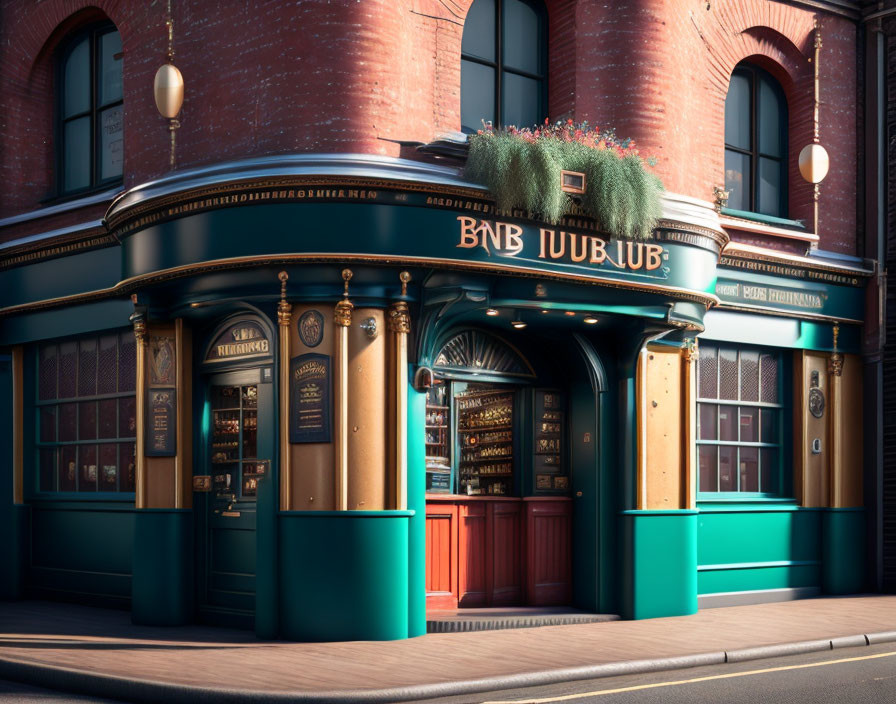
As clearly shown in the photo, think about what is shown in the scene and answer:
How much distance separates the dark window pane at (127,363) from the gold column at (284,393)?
3.14 m

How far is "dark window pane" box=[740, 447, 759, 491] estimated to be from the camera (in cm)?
1571

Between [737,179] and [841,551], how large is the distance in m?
5.09

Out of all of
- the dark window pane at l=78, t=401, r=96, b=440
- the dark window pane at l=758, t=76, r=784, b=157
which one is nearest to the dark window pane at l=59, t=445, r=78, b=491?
the dark window pane at l=78, t=401, r=96, b=440

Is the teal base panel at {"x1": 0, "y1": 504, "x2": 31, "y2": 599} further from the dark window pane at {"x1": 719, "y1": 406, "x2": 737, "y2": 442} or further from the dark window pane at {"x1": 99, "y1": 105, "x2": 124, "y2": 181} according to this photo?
the dark window pane at {"x1": 719, "y1": 406, "x2": 737, "y2": 442}

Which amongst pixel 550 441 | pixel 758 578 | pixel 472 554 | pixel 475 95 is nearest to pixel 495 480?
pixel 550 441

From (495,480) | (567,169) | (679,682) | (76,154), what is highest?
(76,154)

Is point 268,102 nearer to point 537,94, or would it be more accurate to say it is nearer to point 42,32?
point 537,94

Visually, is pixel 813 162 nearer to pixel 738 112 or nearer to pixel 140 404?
pixel 738 112

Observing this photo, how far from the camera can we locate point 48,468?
1547cm

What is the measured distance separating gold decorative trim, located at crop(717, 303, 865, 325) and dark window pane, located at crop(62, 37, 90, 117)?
831 centimetres

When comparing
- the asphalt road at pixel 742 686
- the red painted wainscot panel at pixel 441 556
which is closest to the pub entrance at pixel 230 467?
the red painted wainscot panel at pixel 441 556

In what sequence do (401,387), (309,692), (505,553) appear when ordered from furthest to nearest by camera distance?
1. (505,553)
2. (401,387)
3. (309,692)

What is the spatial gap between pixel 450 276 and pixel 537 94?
3384mm

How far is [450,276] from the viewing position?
11945 millimetres
